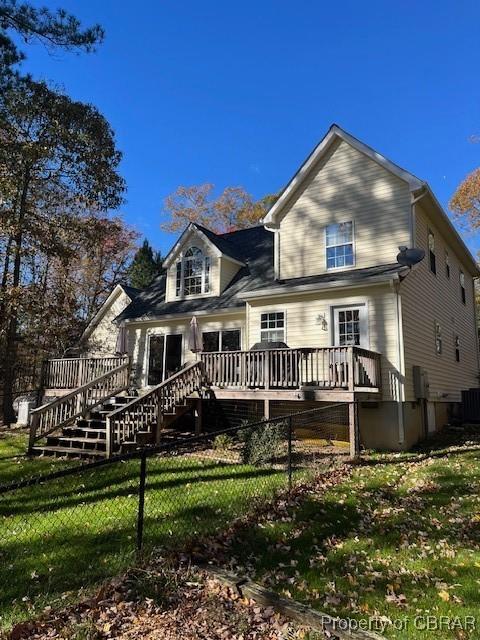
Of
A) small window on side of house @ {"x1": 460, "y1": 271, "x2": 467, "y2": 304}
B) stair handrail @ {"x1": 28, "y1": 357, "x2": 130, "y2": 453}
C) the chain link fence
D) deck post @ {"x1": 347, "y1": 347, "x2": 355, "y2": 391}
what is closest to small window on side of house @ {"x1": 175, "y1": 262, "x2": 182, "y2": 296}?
stair handrail @ {"x1": 28, "y1": 357, "x2": 130, "y2": 453}

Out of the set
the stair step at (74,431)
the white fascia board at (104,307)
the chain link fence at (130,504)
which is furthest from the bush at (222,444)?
the white fascia board at (104,307)

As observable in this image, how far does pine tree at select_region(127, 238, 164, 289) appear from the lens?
3127 centimetres

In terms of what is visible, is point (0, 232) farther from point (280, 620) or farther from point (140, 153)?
point (280, 620)

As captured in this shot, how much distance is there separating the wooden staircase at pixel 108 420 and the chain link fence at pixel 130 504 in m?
0.79

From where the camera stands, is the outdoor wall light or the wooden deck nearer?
the wooden deck

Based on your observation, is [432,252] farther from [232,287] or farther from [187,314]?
[187,314]

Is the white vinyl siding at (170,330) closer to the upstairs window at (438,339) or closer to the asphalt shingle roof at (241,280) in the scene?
the asphalt shingle roof at (241,280)

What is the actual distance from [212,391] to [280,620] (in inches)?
357

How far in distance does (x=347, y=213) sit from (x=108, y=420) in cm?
929

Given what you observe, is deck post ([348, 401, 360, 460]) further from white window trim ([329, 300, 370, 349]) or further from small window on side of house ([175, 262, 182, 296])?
small window on side of house ([175, 262, 182, 296])

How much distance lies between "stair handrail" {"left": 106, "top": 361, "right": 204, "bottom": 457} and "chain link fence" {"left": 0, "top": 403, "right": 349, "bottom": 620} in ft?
2.59

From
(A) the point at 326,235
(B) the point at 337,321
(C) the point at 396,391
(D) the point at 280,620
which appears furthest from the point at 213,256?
(D) the point at 280,620

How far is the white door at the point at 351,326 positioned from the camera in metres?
12.4

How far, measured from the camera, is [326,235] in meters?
14.3
